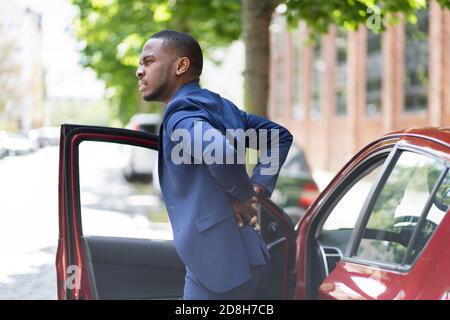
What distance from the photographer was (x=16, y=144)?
3.80m

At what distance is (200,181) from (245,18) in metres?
4.85

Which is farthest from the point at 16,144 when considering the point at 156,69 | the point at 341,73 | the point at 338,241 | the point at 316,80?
the point at 316,80

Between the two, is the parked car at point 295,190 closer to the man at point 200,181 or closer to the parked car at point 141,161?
the man at point 200,181

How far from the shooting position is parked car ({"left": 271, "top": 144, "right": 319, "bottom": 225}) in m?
10.3

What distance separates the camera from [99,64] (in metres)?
22.6

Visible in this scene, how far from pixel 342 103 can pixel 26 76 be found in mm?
18713

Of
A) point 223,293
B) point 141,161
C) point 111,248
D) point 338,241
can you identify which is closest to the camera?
point 223,293

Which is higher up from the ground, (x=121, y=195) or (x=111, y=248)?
(x=121, y=195)

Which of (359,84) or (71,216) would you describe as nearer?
Answer: (71,216)

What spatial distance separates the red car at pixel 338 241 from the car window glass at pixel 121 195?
128 mm

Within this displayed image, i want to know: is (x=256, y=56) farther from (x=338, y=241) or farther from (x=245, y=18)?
(x=338, y=241)

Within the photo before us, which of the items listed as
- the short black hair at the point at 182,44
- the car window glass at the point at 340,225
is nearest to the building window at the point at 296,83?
the car window glass at the point at 340,225

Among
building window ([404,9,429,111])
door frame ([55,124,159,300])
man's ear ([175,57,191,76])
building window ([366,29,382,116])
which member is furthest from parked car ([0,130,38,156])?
building window ([366,29,382,116])

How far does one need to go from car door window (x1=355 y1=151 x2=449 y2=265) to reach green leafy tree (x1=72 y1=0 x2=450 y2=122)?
3.65 m
